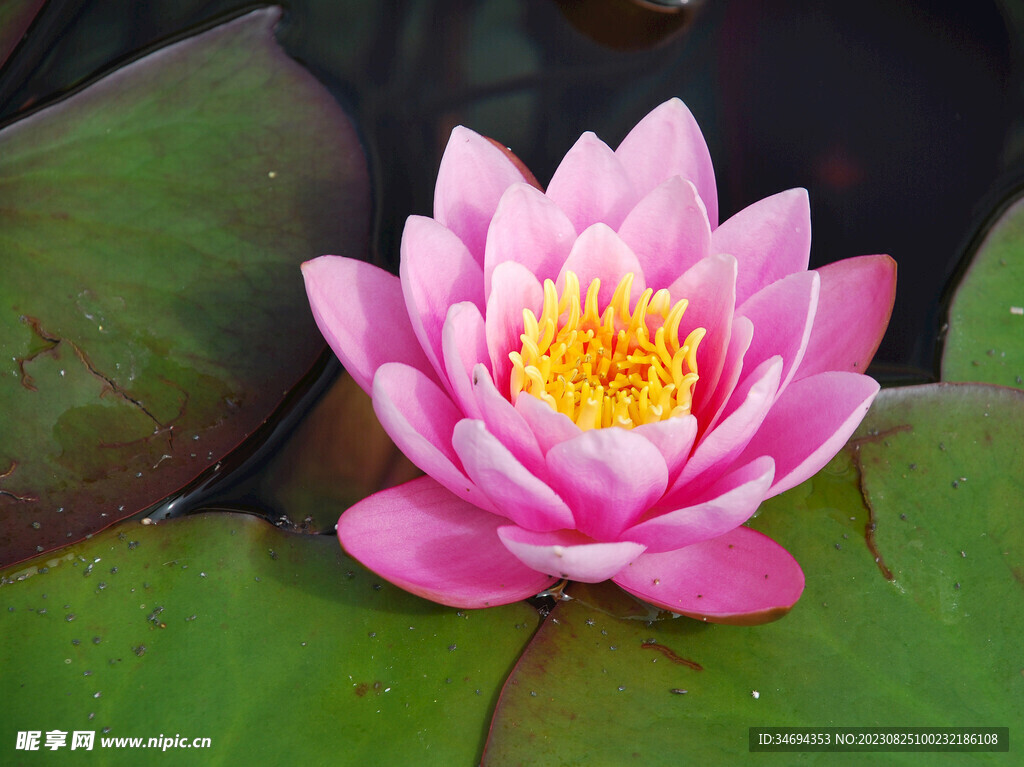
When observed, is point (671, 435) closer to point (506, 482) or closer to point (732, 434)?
point (732, 434)

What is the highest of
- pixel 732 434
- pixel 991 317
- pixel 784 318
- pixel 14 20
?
pixel 14 20

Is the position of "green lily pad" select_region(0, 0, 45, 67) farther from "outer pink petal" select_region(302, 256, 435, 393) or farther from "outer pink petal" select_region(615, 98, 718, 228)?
"outer pink petal" select_region(615, 98, 718, 228)

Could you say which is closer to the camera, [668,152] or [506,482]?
[506,482]

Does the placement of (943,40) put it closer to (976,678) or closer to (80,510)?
(976,678)

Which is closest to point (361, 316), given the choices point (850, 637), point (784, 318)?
point (784, 318)

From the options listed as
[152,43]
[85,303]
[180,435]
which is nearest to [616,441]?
[180,435]

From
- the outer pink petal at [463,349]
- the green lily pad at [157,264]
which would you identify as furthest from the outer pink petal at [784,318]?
the green lily pad at [157,264]

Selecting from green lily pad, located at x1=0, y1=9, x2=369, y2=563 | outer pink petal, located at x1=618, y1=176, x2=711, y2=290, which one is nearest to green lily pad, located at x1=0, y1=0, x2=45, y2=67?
green lily pad, located at x1=0, y1=9, x2=369, y2=563
